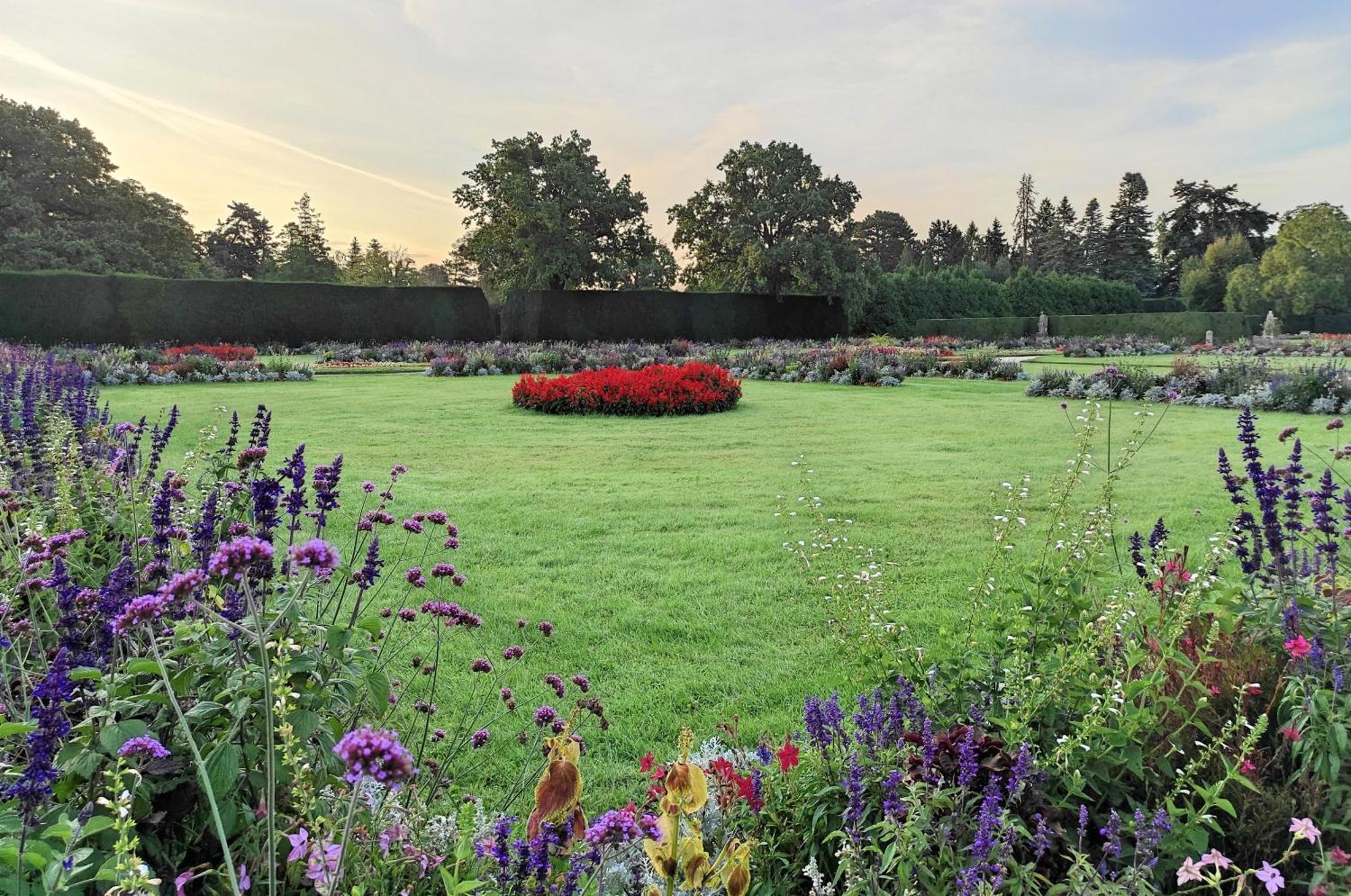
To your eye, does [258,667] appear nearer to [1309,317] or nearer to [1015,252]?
[1309,317]

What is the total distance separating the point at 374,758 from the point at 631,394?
10838mm

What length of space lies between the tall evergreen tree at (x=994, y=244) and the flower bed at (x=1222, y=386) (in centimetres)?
7214

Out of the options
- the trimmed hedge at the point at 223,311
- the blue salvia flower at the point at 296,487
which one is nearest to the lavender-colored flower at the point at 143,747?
the blue salvia flower at the point at 296,487

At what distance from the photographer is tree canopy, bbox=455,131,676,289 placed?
31812 millimetres

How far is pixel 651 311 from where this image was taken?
30.7m

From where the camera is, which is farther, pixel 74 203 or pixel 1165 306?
pixel 1165 306

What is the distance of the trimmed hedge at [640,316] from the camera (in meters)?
29.6

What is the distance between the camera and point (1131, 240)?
216 ft

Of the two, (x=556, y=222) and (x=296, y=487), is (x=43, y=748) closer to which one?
(x=296, y=487)

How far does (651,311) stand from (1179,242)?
5750cm

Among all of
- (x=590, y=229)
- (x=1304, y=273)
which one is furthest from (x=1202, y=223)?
(x=590, y=229)

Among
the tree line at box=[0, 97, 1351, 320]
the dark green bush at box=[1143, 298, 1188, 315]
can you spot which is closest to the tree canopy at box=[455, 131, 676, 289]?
the tree line at box=[0, 97, 1351, 320]

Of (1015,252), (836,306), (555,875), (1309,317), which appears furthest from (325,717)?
(1015,252)

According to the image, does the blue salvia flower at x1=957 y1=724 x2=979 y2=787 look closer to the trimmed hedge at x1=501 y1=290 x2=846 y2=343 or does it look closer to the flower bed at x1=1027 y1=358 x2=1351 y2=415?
the flower bed at x1=1027 y1=358 x2=1351 y2=415
